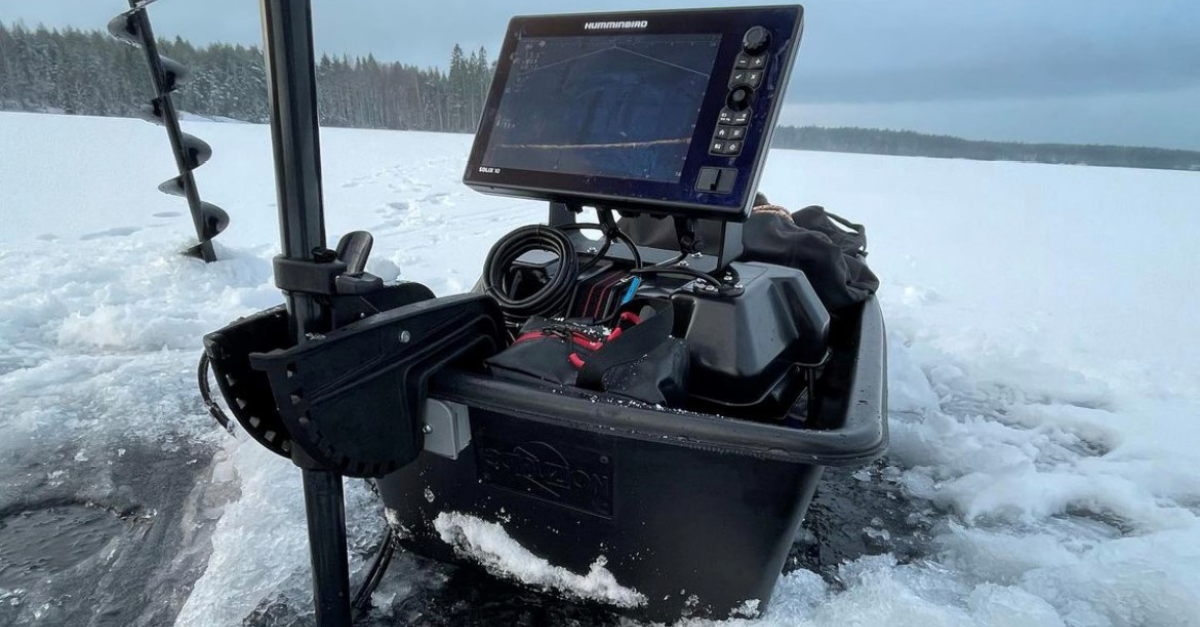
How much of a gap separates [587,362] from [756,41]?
29.6 inches

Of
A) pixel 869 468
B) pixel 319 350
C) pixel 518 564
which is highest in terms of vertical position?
pixel 319 350

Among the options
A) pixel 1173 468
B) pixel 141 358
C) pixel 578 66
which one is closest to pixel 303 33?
pixel 578 66

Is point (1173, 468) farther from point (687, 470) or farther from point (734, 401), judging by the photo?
point (687, 470)

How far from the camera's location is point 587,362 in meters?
1.08

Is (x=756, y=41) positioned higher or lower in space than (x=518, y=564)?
higher

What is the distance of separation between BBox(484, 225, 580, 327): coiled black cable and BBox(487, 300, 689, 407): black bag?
361mm

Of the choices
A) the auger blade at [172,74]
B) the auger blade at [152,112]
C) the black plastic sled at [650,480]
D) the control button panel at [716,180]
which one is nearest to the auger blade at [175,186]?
the auger blade at [152,112]

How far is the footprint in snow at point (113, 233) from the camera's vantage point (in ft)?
17.9

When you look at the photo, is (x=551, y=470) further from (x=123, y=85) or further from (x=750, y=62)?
(x=123, y=85)

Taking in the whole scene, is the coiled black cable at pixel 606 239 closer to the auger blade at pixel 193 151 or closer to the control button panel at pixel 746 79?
the control button panel at pixel 746 79

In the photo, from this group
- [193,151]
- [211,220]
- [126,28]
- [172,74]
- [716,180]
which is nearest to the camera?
[716,180]

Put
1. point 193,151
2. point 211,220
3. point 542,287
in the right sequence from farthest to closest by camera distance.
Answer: point 211,220
point 193,151
point 542,287

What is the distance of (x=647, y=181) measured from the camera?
136 cm

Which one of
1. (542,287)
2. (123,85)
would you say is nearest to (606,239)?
(542,287)
